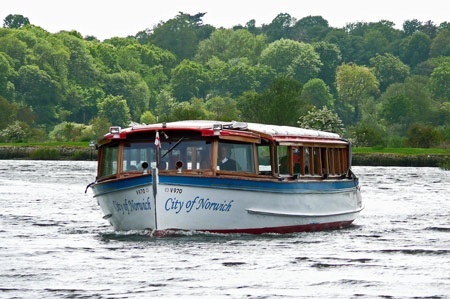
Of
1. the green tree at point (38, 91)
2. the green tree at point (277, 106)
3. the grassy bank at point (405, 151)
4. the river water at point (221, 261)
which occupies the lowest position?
the river water at point (221, 261)

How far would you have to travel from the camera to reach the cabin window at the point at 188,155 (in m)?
26.1

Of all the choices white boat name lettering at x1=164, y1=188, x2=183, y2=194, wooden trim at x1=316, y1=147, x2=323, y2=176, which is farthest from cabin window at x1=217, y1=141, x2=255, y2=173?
wooden trim at x1=316, y1=147, x2=323, y2=176

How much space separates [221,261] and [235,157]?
4.24 m

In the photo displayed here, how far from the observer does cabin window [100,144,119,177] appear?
27469 mm

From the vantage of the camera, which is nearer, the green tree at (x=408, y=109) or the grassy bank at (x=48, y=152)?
the grassy bank at (x=48, y=152)

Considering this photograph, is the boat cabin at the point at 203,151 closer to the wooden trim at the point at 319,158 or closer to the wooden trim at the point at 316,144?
the wooden trim at the point at 316,144

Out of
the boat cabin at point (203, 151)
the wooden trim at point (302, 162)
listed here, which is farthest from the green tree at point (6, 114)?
the boat cabin at point (203, 151)

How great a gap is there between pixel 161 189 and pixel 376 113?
176 meters

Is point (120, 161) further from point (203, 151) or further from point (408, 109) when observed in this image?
point (408, 109)

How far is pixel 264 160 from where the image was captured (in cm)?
2788

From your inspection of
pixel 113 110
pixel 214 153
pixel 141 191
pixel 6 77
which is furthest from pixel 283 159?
pixel 113 110

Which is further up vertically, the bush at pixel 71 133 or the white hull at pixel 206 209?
the bush at pixel 71 133

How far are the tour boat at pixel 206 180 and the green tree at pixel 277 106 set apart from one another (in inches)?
4311

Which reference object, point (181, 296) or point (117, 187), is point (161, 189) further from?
point (181, 296)
